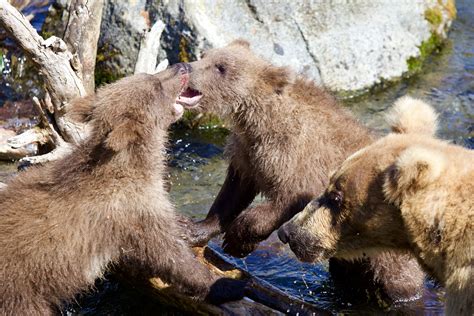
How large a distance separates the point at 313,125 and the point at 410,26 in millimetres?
6007

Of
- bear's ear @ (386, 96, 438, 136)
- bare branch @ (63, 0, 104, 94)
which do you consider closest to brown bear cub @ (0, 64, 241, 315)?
bare branch @ (63, 0, 104, 94)

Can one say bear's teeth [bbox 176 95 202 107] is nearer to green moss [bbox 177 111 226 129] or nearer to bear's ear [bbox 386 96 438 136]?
bear's ear [bbox 386 96 438 136]

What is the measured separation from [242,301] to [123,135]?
70.1 inches

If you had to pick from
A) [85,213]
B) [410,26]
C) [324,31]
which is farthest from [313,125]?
[410,26]

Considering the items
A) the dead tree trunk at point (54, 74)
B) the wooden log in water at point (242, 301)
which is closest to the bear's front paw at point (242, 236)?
the wooden log in water at point (242, 301)

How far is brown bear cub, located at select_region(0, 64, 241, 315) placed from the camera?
7.01 meters

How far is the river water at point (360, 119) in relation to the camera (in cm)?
830

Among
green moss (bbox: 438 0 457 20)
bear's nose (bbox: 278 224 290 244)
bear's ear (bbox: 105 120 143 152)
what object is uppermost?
green moss (bbox: 438 0 457 20)

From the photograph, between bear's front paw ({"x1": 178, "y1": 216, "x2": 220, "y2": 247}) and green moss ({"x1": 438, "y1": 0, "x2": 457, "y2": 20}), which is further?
green moss ({"x1": 438, "y1": 0, "x2": 457, "y2": 20})

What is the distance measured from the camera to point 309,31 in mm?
12945

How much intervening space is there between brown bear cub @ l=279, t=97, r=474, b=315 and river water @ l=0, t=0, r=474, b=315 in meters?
Answer: 1.27

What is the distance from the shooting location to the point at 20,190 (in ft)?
24.0

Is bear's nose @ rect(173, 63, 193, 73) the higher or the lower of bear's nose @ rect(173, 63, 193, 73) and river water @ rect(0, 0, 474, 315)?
the higher

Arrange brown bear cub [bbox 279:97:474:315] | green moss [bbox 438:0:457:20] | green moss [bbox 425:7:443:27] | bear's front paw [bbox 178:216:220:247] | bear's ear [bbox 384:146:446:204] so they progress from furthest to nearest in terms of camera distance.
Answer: green moss [bbox 438:0:457:20], green moss [bbox 425:7:443:27], bear's front paw [bbox 178:216:220:247], brown bear cub [bbox 279:97:474:315], bear's ear [bbox 384:146:446:204]
